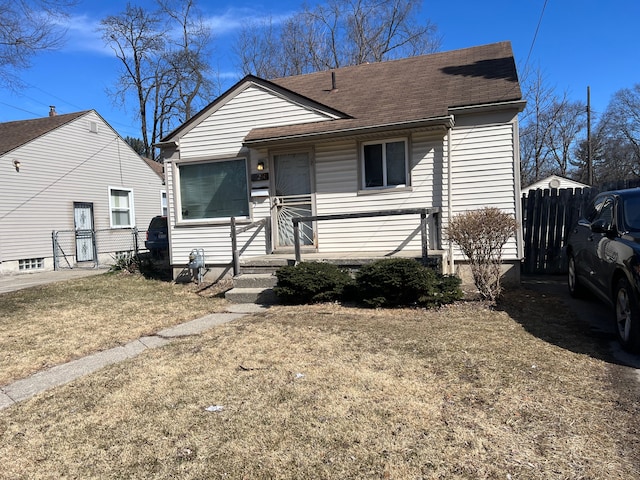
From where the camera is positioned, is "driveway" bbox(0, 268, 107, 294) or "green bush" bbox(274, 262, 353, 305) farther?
"driveway" bbox(0, 268, 107, 294)

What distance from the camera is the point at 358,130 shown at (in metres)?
8.32

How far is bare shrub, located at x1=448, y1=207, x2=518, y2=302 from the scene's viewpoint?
6.40 metres

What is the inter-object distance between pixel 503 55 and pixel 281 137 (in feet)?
19.2

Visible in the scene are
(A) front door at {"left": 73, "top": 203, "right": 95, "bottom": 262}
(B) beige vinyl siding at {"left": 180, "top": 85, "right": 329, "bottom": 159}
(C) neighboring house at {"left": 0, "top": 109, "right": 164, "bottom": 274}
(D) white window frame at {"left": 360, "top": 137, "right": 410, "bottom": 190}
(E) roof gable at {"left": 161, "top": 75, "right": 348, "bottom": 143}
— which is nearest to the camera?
(D) white window frame at {"left": 360, "top": 137, "right": 410, "bottom": 190}

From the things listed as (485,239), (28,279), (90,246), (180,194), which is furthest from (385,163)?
(90,246)

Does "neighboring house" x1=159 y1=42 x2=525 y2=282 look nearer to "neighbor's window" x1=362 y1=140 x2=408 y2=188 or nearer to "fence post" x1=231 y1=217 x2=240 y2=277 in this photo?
"neighbor's window" x1=362 y1=140 x2=408 y2=188

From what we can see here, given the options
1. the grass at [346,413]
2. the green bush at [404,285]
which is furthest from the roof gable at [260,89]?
the grass at [346,413]

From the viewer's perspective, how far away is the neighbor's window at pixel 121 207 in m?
18.3

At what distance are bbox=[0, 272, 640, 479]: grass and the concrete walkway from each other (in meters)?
0.23

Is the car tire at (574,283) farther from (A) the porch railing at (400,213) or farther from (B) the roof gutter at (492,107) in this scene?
(B) the roof gutter at (492,107)

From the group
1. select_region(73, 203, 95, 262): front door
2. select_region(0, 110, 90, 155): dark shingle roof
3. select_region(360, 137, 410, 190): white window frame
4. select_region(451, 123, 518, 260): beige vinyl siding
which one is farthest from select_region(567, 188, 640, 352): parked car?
select_region(73, 203, 95, 262): front door

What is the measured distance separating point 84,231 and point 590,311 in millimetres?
16585

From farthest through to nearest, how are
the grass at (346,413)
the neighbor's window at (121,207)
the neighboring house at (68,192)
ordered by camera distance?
the neighbor's window at (121,207) → the neighboring house at (68,192) → the grass at (346,413)

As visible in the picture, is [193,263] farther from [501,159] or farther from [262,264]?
[501,159]
